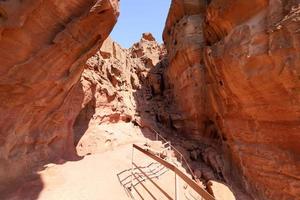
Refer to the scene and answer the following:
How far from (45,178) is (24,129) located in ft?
6.14

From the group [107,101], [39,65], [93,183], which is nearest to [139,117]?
[107,101]

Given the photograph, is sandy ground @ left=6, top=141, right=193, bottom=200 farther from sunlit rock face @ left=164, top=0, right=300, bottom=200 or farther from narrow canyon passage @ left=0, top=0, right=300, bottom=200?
sunlit rock face @ left=164, top=0, right=300, bottom=200

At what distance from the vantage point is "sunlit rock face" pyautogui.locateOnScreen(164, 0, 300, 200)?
25.3 ft

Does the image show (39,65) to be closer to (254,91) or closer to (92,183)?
(92,183)

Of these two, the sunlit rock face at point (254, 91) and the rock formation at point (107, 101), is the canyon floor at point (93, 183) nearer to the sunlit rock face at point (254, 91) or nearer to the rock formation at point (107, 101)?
the rock formation at point (107, 101)

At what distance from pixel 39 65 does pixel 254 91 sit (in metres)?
8.96

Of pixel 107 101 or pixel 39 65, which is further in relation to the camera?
pixel 107 101

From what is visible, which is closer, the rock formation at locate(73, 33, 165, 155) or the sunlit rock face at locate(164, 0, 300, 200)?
the sunlit rock face at locate(164, 0, 300, 200)

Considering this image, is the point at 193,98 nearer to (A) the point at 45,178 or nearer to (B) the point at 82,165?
(B) the point at 82,165

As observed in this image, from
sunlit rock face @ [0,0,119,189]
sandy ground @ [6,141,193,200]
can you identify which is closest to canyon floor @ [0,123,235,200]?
sandy ground @ [6,141,193,200]

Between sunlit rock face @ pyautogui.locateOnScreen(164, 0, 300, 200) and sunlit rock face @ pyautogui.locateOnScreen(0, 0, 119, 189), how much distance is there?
6052 mm

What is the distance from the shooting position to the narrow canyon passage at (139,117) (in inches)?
230

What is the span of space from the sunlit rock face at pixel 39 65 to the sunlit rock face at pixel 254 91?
605 cm

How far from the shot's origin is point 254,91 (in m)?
9.06
